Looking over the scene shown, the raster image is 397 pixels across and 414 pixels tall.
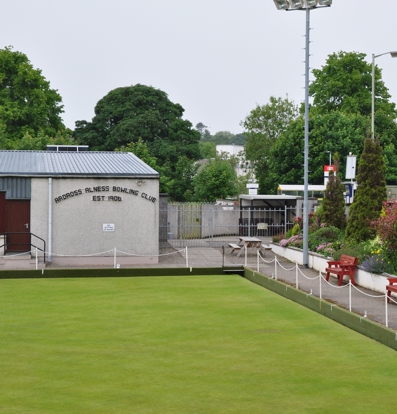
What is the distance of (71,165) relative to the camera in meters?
33.6

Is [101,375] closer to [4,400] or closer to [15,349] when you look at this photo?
[4,400]

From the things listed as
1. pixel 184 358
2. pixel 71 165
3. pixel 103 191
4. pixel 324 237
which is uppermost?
pixel 71 165

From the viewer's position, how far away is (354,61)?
222 feet

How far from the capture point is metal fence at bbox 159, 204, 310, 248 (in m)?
41.3

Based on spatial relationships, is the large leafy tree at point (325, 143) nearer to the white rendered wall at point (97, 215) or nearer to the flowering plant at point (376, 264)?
the white rendered wall at point (97, 215)

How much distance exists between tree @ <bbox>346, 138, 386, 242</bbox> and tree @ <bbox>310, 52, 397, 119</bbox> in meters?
39.4

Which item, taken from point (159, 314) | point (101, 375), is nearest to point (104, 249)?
point (159, 314)

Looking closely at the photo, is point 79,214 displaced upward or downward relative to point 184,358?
upward

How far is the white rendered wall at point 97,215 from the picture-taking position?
1224 inches

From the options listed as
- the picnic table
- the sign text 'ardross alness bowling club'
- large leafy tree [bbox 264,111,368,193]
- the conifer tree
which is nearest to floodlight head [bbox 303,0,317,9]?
the conifer tree

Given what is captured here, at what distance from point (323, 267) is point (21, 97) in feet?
142

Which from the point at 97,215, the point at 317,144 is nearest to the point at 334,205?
the point at 97,215

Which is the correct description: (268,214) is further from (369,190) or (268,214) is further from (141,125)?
(141,125)

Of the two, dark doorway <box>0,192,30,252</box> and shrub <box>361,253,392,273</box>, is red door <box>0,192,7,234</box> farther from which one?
shrub <box>361,253,392,273</box>
